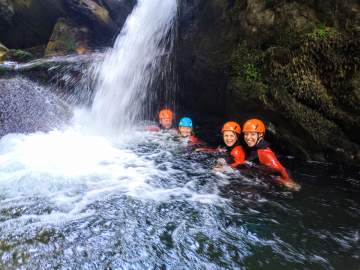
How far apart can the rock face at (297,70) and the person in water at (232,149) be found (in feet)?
1.87

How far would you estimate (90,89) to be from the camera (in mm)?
11141

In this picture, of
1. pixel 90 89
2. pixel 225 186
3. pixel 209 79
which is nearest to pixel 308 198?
pixel 225 186

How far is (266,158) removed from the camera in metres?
6.25

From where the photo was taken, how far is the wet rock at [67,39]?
52.9 ft

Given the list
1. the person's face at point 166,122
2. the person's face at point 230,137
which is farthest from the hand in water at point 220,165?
the person's face at point 166,122

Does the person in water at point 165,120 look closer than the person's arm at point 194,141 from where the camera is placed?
No

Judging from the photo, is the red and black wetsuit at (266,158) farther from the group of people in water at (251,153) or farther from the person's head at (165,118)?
the person's head at (165,118)

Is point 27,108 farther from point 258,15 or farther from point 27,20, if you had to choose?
point 27,20

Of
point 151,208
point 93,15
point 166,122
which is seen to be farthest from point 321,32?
point 93,15

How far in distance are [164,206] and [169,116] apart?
197 inches

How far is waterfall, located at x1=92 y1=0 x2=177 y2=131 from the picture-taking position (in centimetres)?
1052

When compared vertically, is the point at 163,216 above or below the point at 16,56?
below

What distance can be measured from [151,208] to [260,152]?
2635mm

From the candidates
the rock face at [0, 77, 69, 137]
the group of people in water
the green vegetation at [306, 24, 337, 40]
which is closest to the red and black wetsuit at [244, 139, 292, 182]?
the group of people in water
